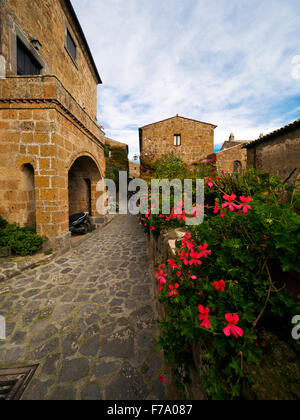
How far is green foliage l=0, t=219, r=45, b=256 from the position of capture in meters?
4.50

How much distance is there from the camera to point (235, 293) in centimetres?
91

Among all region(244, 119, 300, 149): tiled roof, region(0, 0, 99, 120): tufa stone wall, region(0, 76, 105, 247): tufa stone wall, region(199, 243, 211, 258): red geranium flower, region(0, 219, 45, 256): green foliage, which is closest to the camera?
region(199, 243, 211, 258): red geranium flower

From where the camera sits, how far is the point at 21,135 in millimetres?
4762

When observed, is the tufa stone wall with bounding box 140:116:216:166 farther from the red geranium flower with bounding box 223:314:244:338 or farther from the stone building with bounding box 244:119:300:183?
the red geranium flower with bounding box 223:314:244:338

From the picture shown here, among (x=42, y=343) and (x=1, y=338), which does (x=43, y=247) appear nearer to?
(x=1, y=338)

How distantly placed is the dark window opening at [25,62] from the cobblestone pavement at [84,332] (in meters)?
6.83

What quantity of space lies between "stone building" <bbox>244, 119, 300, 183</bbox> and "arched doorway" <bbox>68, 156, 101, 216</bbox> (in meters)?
8.31

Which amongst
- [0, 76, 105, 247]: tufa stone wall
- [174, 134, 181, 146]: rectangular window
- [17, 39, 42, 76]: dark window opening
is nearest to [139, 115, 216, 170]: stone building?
[174, 134, 181, 146]: rectangular window

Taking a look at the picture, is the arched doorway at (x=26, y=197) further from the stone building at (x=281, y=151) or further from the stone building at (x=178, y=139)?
the stone building at (x=178, y=139)

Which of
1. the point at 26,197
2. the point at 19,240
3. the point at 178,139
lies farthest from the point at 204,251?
the point at 178,139

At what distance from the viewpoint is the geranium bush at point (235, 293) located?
31.1 inches

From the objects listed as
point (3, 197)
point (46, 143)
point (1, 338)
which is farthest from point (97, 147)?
point (1, 338)

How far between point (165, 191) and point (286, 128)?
8.32 metres

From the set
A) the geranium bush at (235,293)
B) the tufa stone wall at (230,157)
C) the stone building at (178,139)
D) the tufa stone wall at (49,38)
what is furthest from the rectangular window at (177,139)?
the geranium bush at (235,293)
